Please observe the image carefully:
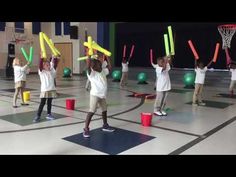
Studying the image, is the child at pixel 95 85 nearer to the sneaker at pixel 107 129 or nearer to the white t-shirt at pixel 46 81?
the sneaker at pixel 107 129

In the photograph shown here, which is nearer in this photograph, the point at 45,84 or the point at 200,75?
the point at 45,84

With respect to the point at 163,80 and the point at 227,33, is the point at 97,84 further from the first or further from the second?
the point at 227,33

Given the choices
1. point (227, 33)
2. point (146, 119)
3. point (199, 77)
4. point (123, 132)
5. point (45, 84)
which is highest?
point (227, 33)

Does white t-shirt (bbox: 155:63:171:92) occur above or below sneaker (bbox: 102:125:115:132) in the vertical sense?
above

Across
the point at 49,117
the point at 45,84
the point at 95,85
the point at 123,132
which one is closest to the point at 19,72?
the point at 45,84

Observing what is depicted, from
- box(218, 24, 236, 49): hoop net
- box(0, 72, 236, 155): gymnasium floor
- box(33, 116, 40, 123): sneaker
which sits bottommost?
box(0, 72, 236, 155): gymnasium floor

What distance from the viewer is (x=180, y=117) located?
563cm

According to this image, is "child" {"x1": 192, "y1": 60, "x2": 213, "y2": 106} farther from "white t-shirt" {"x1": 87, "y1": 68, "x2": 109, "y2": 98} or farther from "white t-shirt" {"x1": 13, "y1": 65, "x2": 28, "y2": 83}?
"white t-shirt" {"x1": 13, "y1": 65, "x2": 28, "y2": 83}

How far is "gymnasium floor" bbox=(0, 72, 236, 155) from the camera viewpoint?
12.0ft

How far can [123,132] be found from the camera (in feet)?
14.7

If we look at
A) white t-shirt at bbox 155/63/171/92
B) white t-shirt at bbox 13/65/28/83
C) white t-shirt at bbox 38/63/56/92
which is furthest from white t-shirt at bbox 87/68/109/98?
white t-shirt at bbox 13/65/28/83

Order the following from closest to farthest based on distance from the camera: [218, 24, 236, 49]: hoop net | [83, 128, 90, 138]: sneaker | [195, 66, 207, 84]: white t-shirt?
[83, 128, 90, 138]: sneaker, [195, 66, 207, 84]: white t-shirt, [218, 24, 236, 49]: hoop net

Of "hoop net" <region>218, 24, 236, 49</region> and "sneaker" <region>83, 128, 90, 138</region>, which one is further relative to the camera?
"hoop net" <region>218, 24, 236, 49</region>


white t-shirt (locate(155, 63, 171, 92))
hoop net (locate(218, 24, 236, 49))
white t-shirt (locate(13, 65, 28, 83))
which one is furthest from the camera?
hoop net (locate(218, 24, 236, 49))
